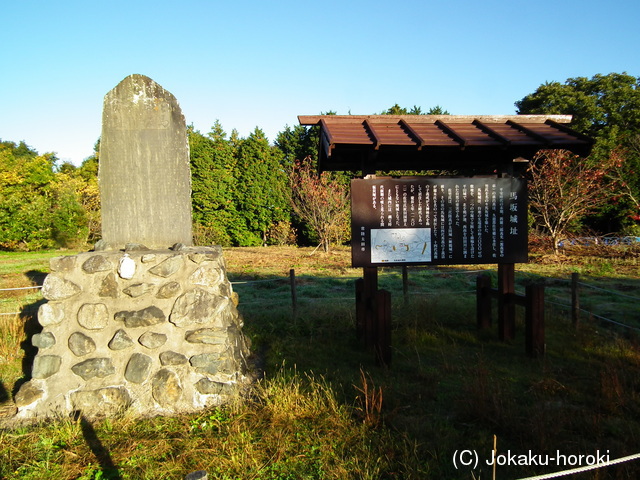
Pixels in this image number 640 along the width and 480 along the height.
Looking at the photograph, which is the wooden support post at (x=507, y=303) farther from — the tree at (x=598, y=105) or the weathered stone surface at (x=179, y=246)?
the tree at (x=598, y=105)

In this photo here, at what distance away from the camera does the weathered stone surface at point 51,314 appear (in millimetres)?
3590

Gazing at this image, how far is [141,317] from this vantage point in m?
3.64

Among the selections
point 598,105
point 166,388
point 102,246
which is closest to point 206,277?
point 166,388

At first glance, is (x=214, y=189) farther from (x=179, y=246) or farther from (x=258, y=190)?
(x=179, y=246)

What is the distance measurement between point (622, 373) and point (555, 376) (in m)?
0.56

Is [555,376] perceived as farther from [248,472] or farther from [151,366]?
[151,366]

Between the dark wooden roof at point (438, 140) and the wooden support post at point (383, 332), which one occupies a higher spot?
the dark wooden roof at point (438, 140)

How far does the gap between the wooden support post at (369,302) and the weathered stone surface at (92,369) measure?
8.73 feet

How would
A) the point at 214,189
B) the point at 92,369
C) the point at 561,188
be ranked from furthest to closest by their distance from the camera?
the point at 214,189 → the point at 561,188 → the point at 92,369

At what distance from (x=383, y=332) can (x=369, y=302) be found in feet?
1.63

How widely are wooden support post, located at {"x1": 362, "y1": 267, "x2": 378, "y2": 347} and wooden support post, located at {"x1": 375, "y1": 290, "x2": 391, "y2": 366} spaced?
14 cm

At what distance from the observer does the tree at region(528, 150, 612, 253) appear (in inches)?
499

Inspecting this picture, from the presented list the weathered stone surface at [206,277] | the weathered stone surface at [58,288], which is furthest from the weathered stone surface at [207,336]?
the weathered stone surface at [58,288]

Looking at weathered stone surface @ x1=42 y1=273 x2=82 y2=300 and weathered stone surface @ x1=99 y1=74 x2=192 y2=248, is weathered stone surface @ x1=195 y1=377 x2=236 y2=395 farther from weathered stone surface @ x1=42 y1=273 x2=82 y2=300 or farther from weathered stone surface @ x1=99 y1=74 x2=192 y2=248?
weathered stone surface @ x1=99 y1=74 x2=192 y2=248
